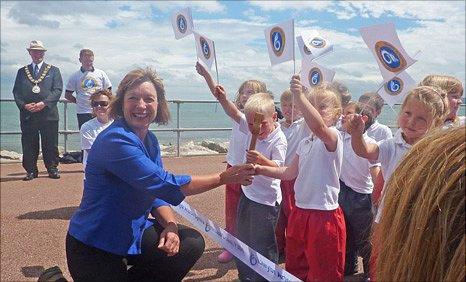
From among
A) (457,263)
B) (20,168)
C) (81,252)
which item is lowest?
(20,168)

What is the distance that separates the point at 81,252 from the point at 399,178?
2.46m

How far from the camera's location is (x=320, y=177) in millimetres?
3455

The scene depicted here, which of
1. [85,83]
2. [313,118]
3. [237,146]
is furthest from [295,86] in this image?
[85,83]

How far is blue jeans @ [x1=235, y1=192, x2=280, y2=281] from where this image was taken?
12.6ft

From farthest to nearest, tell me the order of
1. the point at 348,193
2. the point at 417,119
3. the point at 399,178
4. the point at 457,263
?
1. the point at 348,193
2. the point at 417,119
3. the point at 399,178
4. the point at 457,263

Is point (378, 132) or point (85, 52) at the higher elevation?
point (85, 52)

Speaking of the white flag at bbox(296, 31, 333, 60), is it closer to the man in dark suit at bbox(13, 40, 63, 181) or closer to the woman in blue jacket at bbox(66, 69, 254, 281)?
the woman in blue jacket at bbox(66, 69, 254, 281)

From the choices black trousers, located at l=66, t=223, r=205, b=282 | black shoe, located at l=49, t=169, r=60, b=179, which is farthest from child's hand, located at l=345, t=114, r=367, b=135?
black shoe, located at l=49, t=169, r=60, b=179

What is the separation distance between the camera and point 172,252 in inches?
120

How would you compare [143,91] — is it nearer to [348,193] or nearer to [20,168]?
[348,193]

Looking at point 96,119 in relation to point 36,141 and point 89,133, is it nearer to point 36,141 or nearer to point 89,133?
point 89,133

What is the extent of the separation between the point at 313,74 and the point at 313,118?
54.1 inches

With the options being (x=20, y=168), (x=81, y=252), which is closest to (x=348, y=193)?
(x=81, y=252)

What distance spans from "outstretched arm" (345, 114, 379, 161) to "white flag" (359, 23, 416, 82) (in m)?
0.43
